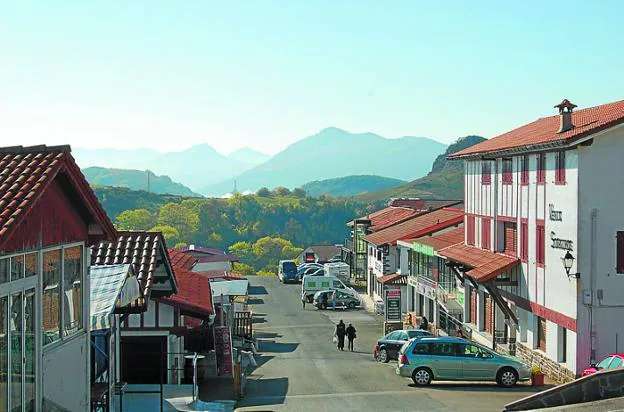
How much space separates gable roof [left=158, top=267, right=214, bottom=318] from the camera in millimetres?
26141

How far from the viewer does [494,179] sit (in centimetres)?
3662

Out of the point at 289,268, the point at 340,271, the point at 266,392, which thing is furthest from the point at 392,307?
the point at 289,268

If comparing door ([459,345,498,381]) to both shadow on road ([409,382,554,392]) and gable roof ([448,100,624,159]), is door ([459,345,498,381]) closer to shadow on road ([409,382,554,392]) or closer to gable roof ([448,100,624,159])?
shadow on road ([409,382,554,392])

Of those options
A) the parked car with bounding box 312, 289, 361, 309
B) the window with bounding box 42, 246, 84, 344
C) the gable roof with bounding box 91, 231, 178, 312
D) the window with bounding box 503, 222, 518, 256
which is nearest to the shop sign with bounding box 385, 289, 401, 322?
the window with bounding box 503, 222, 518, 256

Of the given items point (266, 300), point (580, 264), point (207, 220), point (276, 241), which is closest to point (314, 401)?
point (580, 264)

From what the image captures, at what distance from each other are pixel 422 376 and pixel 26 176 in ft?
60.8

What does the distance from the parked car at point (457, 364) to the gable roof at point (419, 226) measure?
22422mm

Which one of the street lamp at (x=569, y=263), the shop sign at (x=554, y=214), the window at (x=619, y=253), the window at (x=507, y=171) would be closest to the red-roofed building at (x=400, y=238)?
the window at (x=507, y=171)

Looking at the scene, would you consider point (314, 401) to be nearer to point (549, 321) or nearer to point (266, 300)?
point (549, 321)

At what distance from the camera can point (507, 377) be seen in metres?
27.4

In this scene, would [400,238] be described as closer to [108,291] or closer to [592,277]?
[592,277]

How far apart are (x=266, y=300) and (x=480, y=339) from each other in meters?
28.5

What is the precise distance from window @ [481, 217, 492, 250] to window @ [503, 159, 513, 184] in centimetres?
319

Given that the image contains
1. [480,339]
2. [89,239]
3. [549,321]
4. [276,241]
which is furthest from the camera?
[276,241]
